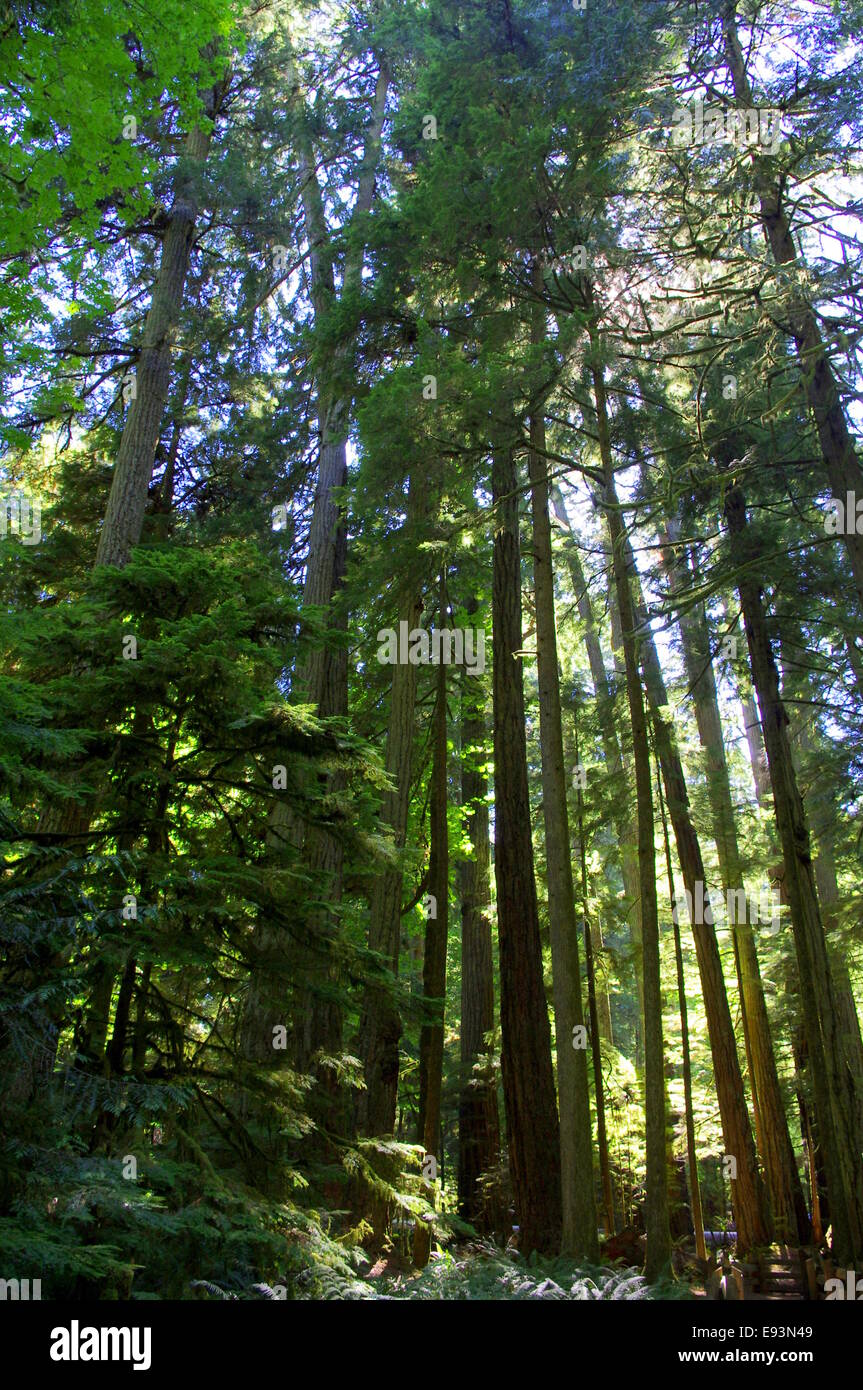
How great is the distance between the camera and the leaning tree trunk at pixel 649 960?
7926mm

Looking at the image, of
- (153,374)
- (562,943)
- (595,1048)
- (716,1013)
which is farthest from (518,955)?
(153,374)

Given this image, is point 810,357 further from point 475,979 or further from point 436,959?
→ point 475,979

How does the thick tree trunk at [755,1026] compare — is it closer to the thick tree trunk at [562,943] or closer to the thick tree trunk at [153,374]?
the thick tree trunk at [562,943]

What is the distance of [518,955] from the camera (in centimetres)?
917

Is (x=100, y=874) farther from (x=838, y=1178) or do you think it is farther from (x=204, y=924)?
(x=838, y=1178)

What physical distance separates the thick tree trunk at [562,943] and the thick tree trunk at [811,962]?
2088 millimetres

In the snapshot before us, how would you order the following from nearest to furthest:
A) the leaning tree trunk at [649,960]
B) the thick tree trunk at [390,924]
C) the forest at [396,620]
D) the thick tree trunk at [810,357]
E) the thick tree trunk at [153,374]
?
1. the forest at [396,620]
2. the thick tree trunk at [810,357]
3. the leaning tree trunk at [649,960]
4. the thick tree trunk at [390,924]
5. the thick tree trunk at [153,374]

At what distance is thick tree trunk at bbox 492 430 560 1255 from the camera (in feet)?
27.7

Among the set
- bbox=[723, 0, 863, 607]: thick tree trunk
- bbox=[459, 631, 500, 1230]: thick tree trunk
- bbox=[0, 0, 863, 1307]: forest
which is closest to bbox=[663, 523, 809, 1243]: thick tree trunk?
bbox=[0, 0, 863, 1307]: forest

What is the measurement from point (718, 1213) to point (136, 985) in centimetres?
2059

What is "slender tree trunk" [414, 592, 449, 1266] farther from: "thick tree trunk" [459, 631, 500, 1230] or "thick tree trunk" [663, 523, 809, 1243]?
"thick tree trunk" [663, 523, 809, 1243]

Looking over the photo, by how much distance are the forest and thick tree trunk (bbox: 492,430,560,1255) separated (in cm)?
5

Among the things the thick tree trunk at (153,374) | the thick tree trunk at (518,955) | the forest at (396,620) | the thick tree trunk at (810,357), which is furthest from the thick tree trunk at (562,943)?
the thick tree trunk at (153,374)
